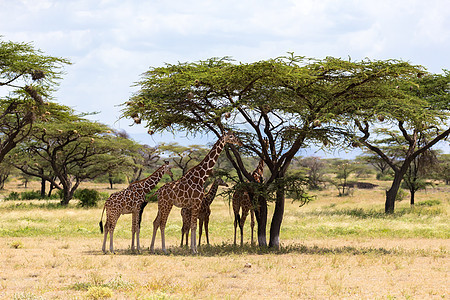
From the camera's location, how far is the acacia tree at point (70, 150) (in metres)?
32.0

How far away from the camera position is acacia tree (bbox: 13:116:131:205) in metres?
32.0

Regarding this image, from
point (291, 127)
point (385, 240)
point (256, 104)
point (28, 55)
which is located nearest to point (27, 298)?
point (256, 104)

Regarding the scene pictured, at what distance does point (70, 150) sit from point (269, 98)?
2737 centimetres

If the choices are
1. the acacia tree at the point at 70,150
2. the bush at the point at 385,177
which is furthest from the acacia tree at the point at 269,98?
the bush at the point at 385,177

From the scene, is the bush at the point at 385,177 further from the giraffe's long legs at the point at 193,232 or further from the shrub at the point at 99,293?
the shrub at the point at 99,293

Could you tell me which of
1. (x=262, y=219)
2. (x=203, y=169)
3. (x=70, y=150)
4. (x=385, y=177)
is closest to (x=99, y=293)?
(x=203, y=169)

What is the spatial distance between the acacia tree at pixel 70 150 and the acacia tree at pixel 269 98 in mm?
17945

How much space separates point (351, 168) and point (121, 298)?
5567 cm

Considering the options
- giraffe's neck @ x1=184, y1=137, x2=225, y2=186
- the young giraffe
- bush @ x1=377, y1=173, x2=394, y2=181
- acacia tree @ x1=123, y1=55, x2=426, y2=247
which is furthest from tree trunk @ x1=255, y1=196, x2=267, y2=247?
bush @ x1=377, y1=173, x2=394, y2=181

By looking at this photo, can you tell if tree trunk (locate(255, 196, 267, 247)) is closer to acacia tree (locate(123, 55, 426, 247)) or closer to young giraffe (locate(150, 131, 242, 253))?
acacia tree (locate(123, 55, 426, 247))

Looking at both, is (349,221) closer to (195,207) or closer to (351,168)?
(195,207)

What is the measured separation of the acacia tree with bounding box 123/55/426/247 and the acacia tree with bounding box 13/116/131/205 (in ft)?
58.9

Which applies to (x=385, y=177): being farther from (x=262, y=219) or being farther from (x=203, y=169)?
(x=203, y=169)

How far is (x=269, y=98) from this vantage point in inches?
530
